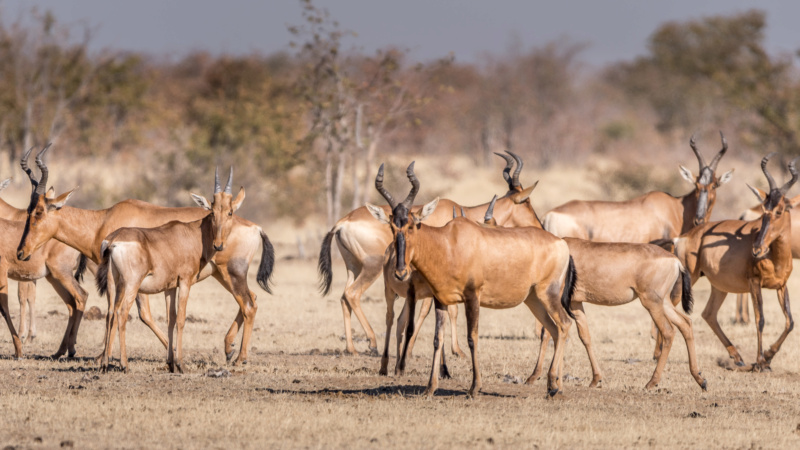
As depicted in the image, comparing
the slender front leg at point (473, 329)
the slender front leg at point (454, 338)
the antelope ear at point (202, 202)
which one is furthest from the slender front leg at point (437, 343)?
the slender front leg at point (454, 338)

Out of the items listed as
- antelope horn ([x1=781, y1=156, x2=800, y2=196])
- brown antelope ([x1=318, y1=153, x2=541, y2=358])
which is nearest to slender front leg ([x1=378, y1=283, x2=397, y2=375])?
brown antelope ([x1=318, y1=153, x2=541, y2=358])

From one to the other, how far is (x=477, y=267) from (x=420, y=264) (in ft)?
2.06

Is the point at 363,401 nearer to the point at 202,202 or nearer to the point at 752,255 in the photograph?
the point at 202,202

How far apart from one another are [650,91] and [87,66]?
120ft

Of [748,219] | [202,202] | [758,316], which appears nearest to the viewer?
[202,202]

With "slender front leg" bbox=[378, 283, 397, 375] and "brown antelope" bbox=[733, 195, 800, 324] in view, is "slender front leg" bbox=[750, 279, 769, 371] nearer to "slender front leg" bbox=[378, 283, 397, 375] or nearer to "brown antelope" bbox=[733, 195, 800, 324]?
"brown antelope" bbox=[733, 195, 800, 324]

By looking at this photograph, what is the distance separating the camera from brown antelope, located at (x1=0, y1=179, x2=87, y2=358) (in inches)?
531

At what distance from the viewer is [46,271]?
14008 mm

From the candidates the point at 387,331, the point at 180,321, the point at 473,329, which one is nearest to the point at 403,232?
the point at 473,329

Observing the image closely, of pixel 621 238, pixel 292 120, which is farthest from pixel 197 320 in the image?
pixel 292 120

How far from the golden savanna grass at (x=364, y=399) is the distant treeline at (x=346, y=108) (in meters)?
14.7

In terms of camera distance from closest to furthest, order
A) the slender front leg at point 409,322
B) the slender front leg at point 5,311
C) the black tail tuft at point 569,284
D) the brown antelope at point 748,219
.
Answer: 1. the slender front leg at point 409,322
2. the black tail tuft at point 569,284
3. the slender front leg at point 5,311
4. the brown antelope at point 748,219

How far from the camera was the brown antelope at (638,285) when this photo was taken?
1205 centimetres

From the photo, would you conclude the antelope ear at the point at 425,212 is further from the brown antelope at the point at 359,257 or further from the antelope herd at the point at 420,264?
the brown antelope at the point at 359,257
